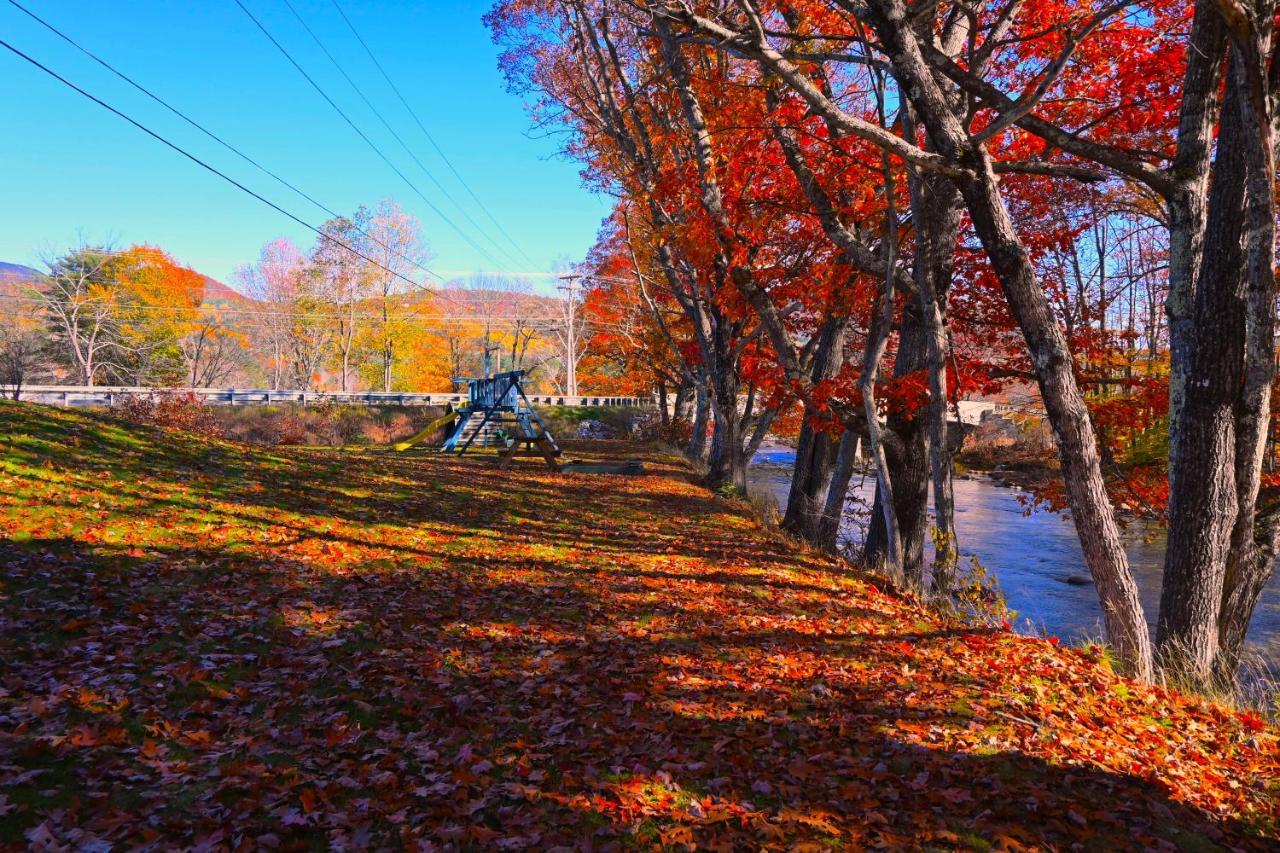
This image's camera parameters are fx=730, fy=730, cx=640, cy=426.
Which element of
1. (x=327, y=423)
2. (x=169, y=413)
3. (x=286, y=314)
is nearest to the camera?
(x=169, y=413)

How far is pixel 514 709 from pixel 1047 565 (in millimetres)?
14343

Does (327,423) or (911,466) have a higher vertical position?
(911,466)

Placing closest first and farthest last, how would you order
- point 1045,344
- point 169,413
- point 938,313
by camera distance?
point 1045,344, point 938,313, point 169,413

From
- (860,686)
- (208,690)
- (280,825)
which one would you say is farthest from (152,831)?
(860,686)

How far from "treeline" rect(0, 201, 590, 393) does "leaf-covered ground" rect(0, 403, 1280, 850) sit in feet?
90.1

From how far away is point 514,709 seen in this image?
474cm

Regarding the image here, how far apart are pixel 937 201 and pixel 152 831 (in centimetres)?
899

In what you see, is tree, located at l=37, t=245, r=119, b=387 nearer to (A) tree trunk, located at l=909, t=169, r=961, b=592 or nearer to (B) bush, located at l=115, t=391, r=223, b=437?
(B) bush, located at l=115, t=391, r=223, b=437

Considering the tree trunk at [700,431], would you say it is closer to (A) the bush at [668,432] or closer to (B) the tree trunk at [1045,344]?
(A) the bush at [668,432]

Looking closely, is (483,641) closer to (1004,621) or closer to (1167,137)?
(1004,621)

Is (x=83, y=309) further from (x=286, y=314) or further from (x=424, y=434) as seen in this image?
(x=424, y=434)

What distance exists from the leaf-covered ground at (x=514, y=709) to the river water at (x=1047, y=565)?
2262 millimetres

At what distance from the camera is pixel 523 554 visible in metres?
8.91

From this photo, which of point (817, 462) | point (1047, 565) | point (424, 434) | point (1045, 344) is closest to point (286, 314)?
point (424, 434)
